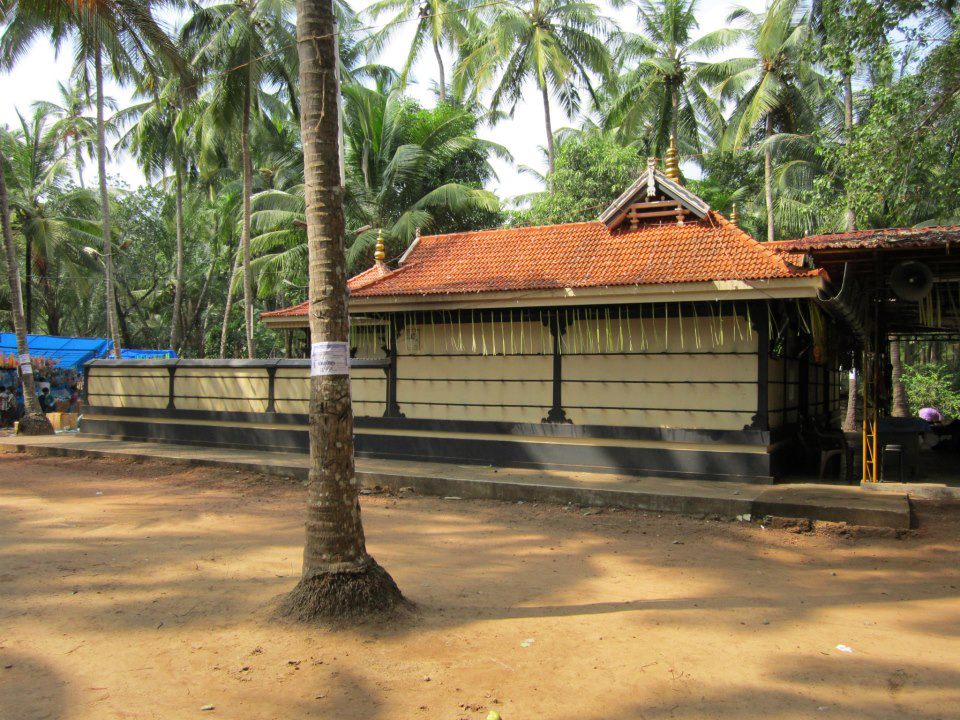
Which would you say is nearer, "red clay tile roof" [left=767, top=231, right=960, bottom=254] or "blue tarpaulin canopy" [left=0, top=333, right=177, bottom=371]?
"red clay tile roof" [left=767, top=231, right=960, bottom=254]

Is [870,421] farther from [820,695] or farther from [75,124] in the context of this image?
[75,124]

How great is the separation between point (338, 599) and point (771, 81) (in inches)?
886

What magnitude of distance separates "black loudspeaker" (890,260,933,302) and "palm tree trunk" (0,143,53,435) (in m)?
17.1

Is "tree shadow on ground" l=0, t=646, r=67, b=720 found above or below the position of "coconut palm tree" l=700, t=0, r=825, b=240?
below

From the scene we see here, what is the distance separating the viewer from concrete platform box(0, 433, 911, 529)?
8.68 meters

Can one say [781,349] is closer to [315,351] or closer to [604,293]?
[604,293]

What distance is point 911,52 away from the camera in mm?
11281

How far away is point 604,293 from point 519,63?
1649 centimetres

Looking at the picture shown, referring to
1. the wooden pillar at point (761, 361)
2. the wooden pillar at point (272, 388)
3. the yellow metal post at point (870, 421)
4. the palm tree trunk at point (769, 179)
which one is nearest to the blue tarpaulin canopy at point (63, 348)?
the wooden pillar at point (272, 388)

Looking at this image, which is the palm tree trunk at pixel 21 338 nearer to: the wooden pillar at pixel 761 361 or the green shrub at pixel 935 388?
the wooden pillar at pixel 761 361

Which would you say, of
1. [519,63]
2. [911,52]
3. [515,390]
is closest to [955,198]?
[911,52]

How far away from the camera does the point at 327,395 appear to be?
17.1 feet

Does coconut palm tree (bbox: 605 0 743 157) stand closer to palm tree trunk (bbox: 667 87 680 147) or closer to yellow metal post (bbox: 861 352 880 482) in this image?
palm tree trunk (bbox: 667 87 680 147)

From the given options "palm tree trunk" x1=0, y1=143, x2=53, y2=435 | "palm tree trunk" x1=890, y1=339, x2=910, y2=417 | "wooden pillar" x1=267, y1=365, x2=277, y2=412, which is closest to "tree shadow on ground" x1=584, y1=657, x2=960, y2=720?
"wooden pillar" x1=267, y1=365, x2=277, y2=412
